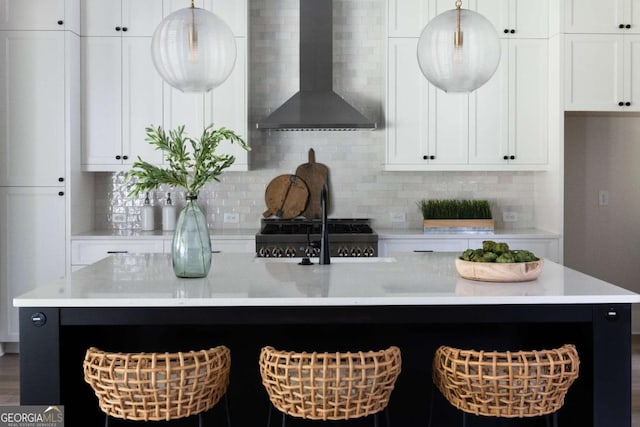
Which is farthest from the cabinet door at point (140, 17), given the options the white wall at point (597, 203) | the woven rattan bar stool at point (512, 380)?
the woven rattan bar stool at point (512, 380)

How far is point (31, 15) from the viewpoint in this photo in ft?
16.2

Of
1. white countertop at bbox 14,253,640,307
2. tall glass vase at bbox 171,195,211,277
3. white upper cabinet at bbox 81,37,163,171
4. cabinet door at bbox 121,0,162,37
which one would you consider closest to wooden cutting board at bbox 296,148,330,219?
white upper cabinet at bbox 81,37,163,171

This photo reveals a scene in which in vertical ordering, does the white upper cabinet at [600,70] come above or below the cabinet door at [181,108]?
above

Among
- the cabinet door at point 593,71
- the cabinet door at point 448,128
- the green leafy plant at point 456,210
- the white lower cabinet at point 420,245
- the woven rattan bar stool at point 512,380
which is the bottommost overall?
the woven rattan bar stool at point 512,380

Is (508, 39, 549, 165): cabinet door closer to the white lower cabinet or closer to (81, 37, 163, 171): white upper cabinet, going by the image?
the white lower cabinet

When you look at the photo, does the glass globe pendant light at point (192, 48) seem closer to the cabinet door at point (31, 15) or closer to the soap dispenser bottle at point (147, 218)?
the cabinet door at point (31, 15)

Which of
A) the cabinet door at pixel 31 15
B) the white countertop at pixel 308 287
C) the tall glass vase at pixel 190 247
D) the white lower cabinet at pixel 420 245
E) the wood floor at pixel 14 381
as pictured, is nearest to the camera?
the white countertop at pixel 308 287

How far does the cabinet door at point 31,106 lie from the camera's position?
4.94 m

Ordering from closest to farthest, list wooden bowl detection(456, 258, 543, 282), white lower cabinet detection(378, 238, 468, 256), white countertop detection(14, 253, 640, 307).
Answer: white countertop detection(14, 253, 640, 307) → wooden bowl detection(456, 258, 543, 282) → white lower cabinet detection(378, 238, 468, 256)

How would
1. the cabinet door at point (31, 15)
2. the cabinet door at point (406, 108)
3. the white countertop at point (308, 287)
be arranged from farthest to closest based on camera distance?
the cabinet door at point (406, 108)
the cabinet door at point (31, 15)
the white countertop at point (308, 287)

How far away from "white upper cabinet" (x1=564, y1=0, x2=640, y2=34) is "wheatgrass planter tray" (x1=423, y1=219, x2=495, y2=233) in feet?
4.91

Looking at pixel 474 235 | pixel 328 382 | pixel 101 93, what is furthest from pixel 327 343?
pixel 101 93

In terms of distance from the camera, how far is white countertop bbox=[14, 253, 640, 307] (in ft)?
8.11

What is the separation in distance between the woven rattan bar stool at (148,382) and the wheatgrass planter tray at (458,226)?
310 cm
